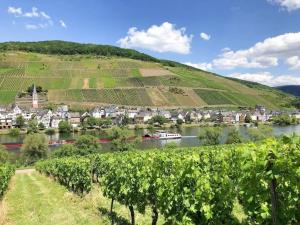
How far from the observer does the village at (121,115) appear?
5541 inches

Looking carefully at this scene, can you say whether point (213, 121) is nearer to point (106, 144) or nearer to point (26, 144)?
point (106, 144)

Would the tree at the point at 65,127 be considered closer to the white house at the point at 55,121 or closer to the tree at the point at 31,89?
the white house at the point at 55,121

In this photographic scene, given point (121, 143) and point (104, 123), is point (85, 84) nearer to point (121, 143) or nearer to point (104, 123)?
point (104, 123)

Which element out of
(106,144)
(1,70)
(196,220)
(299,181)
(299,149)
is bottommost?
(106,144)

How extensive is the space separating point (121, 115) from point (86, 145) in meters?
85.2

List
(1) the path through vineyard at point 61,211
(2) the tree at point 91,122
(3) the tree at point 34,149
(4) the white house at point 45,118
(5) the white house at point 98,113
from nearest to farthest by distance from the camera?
(1) the path through vineyard at point 61,211 < (3) the tree at point 34,149 < (2) the tree at point 91,122 < (4) the white house at point 45,118 < (5) the white house at point 98,113

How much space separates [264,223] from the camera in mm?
7699

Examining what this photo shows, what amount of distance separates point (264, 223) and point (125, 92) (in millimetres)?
168081

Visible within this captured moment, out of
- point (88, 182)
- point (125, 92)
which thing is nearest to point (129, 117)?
point (125, 92)

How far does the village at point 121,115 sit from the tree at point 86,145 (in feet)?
205

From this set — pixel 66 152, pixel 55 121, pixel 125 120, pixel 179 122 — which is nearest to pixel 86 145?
pixel 66 152

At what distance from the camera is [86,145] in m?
65.7

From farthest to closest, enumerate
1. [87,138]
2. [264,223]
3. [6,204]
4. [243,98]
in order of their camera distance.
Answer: [243,98]
[87,138]
[6,204]
[264,223]

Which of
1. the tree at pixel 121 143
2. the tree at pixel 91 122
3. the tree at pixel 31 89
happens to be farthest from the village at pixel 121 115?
the tree at pixel 121 143
